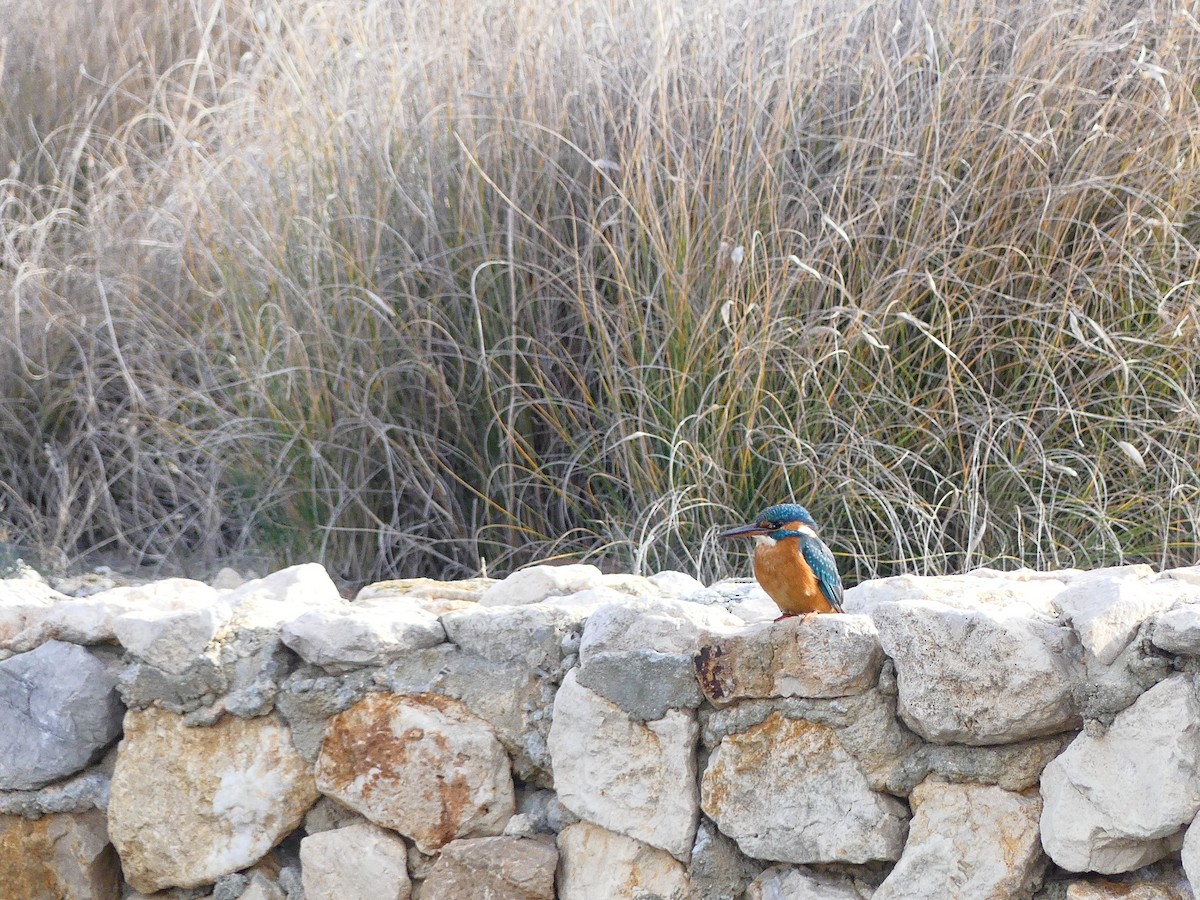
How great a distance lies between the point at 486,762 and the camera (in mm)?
1980

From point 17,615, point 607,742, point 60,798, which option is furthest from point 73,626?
point 607,742

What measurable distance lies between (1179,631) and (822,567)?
18.6 inches

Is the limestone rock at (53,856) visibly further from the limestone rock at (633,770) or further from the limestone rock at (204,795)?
the limestone rock at (633,770)

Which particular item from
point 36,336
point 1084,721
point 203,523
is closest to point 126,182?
point 36,336

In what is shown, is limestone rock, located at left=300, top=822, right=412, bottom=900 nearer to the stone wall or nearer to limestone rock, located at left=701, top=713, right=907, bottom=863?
the stone wall

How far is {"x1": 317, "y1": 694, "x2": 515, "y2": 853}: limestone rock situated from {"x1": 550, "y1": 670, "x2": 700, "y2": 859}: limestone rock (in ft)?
0.49

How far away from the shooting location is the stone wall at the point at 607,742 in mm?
1661

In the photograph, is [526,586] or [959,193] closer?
[526,586]

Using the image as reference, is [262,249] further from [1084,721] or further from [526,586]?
[1084,721]

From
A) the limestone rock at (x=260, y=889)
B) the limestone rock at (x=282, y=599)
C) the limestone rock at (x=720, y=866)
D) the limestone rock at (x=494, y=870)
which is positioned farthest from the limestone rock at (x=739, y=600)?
the limestone rock at (x=260, y=889)

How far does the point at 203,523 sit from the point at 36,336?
82cm

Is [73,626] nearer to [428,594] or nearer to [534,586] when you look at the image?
[428,594]

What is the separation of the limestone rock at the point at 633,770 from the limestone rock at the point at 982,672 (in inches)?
13.6

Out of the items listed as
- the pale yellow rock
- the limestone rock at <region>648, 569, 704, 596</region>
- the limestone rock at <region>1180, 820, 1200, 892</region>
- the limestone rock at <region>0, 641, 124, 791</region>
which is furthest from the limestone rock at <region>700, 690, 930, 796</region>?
the limestone rock at <region>0, 641, 124, 791</region>
